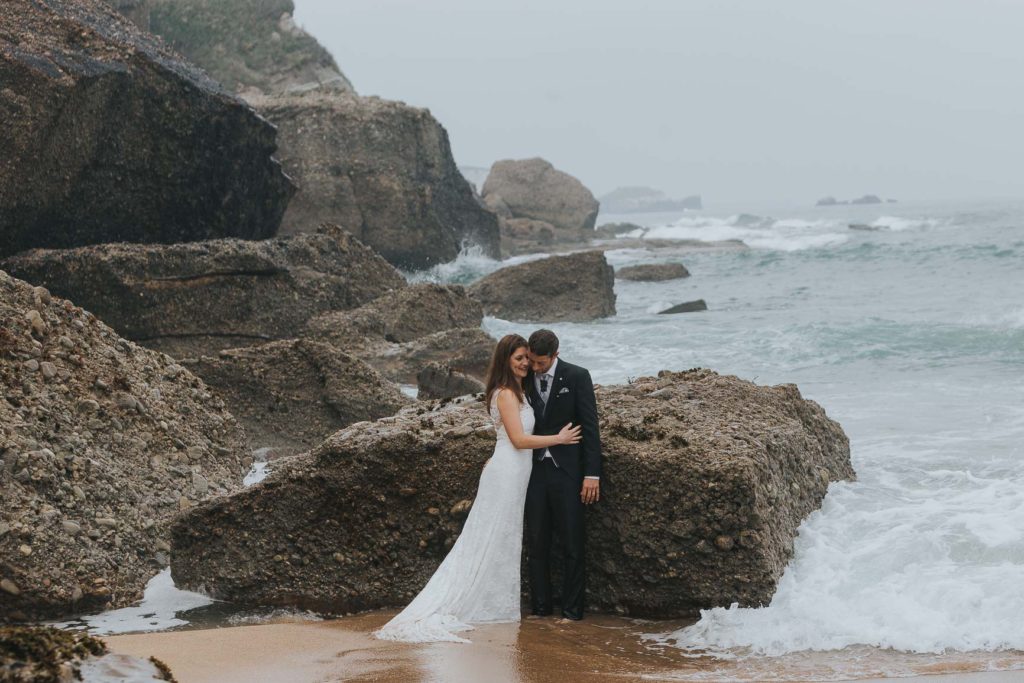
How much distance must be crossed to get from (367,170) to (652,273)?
920cm

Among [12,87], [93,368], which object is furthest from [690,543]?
[12,87]

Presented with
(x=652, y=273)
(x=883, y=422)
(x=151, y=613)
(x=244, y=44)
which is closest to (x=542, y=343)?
(x=151, y=613)

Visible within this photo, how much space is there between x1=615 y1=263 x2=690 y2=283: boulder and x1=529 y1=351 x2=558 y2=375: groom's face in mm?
27159

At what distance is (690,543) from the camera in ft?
18.2

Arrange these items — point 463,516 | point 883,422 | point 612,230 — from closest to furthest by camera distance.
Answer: point 463,516, point 883,422, point 612,230

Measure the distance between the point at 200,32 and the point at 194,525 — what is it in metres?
39.3

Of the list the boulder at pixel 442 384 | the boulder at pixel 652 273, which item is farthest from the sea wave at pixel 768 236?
the boulder at pixel 442 384

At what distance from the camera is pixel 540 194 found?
53.2 m

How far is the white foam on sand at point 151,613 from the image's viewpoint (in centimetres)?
569

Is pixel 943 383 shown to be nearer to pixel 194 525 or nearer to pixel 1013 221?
pixel 194 525

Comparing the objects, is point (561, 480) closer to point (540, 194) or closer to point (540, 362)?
point (540, 362)

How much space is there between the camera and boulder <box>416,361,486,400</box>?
424 inches

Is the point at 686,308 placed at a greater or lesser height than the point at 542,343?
greater

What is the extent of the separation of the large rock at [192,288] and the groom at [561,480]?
7949 millimetres
